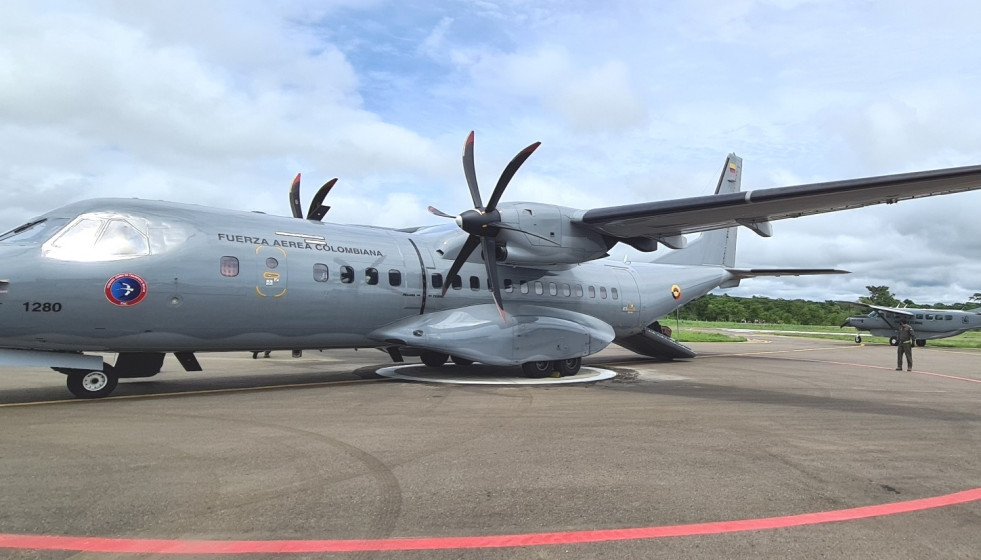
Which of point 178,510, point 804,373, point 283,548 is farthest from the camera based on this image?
point 804,373

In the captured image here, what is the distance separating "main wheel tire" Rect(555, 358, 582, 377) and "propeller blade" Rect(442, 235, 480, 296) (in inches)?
133

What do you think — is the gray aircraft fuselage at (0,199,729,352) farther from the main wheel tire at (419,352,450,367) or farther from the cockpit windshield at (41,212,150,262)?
the main wheel tire at (419,352,450,367)

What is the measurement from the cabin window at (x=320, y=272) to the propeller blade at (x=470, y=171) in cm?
367

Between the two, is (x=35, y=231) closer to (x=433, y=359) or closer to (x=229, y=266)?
(x=229, y=266)

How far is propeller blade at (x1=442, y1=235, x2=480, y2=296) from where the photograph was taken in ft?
44.8

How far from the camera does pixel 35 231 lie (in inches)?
385

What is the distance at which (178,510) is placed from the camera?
4.39m

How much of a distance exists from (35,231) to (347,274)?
5210 millimetres

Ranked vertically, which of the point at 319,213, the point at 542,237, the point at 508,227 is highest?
the point at 319,213

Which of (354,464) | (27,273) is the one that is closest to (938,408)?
(354,464)

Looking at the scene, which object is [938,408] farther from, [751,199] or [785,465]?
[785,465]

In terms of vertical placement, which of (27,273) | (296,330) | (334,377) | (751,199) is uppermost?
(751,199)

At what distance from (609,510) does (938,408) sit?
897cm

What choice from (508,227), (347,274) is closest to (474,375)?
(508,227)
